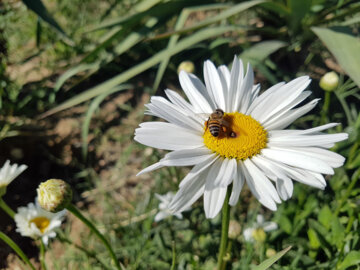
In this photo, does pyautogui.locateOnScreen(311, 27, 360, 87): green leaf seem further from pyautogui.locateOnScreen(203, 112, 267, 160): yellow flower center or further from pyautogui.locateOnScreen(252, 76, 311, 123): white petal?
pyautogui.locateOnScreen(203, 112, 267, 160): yellow flower center

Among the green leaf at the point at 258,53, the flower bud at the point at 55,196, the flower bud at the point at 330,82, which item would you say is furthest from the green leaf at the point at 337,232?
the flower bud at the point at 55,196

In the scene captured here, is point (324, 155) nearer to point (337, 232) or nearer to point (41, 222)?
point (337, 232)

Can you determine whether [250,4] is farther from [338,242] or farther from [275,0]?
[338,242]

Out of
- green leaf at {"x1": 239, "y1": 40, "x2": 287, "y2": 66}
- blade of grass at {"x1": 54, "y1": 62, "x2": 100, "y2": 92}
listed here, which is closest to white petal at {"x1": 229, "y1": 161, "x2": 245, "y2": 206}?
green leaf at {"x1": 239, "y1": 40, "x2": 287, "y2": 66}

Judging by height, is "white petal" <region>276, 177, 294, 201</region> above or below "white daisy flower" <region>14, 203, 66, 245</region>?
below

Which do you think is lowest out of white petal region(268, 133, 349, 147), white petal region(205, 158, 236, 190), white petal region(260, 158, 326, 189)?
white petal region(260, 158, 326, 189)

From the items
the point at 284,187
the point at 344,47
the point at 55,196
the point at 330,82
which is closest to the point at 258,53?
the point at 344,47
